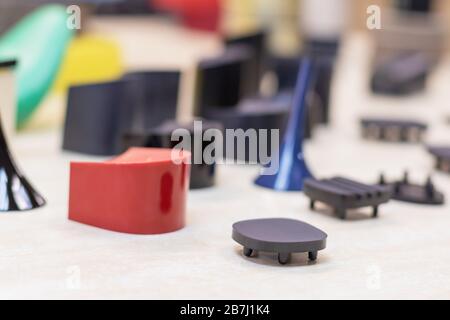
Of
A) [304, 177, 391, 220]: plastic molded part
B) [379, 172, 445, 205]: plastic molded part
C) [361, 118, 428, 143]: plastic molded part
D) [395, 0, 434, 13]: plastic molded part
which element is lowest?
[379, 172, 445, 205]: plastic molded part

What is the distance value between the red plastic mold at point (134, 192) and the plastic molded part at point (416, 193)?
284mm

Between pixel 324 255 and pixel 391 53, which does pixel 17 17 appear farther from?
pixel 324 255

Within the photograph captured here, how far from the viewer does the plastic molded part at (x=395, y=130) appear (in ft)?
4.57

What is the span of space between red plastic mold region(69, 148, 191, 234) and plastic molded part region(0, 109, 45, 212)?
0.21 feet

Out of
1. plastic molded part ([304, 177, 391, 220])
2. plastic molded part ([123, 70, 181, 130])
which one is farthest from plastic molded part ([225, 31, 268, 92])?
plastic molded part ([304, 177, 391, 220])

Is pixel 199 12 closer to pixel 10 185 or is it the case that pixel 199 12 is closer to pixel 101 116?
pixel 101 116

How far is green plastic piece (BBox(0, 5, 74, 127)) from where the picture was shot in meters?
1.30

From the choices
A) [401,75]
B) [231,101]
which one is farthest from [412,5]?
[231,101]

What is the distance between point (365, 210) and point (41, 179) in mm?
381

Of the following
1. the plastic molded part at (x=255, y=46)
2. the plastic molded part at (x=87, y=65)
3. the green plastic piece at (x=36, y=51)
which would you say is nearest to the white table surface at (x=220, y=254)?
the green plastic piece at (x=36, y=51)

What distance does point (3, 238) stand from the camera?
799 mm

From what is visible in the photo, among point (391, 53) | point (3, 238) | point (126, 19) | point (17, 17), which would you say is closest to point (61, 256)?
point (3, 238)

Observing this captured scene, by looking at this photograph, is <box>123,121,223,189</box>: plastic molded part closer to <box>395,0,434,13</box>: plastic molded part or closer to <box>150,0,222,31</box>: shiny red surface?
<box>150,0,222,31</box>: shiny red surface

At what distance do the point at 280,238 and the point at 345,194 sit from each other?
0.16 meters
